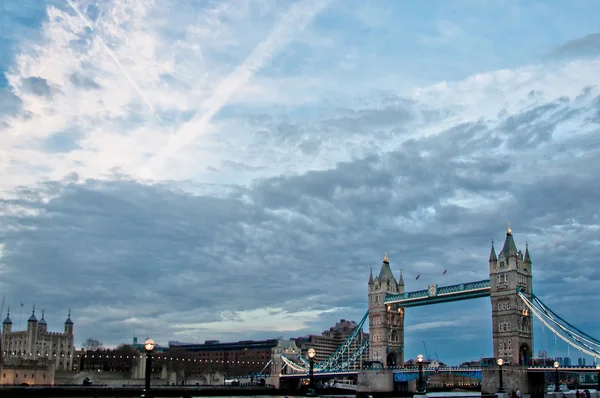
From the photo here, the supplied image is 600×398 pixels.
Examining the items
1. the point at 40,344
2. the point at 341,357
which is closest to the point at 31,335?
the point at 40,344

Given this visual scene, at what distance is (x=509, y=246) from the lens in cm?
10881

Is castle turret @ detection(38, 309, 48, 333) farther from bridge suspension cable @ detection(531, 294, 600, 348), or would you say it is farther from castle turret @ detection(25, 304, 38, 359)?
bridge suspension cable @ detection(531, 294, 600, 348)

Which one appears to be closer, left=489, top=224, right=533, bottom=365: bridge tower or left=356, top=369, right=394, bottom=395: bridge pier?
left=489, top=224, right=533, bottom=365: bridge tower

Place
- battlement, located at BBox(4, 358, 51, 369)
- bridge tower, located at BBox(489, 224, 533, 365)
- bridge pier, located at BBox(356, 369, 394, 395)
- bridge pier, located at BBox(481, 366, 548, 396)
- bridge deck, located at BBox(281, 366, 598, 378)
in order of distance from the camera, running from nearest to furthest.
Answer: bridge deck, located at BBox(281, 366, 598, 378) < bridge pier, located at BBox(481, 366, 548, 396) < bridge tower, located at BBox(489, 224, 533, 365) < bridge pier, located at BBox(356, 369, 394, 395) < battlement, located at BBox(4, 358, 51, 369)

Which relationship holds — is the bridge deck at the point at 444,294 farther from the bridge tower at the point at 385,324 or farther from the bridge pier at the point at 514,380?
the bridge pier at the point at 514,380

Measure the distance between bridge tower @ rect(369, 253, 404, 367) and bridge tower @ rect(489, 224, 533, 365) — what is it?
2769 centimetres

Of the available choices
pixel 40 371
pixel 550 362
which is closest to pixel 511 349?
pixel 550 362

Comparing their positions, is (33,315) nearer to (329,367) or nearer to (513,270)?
(329,367)

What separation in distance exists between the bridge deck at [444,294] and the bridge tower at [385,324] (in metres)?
3.27

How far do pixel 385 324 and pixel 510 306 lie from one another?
1249 inches

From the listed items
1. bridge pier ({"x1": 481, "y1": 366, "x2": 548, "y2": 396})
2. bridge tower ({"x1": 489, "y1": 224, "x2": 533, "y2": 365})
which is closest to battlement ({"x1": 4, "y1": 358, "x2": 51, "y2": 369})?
bridge pier ({"x1": 481, "y1": 366, "x2": 548, "y2": 396})

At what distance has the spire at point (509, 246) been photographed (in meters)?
108

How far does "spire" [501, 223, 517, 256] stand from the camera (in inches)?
4237

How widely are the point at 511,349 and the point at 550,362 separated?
660 centimetres
